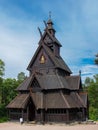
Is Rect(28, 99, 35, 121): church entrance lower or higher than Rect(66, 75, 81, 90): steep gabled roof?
lower

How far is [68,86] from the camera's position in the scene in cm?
4203

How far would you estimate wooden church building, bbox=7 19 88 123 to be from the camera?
3762cm

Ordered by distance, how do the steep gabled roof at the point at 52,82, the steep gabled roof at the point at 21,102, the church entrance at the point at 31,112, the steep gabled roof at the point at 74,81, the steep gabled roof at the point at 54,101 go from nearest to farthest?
the steep gabled roof at the point at 54,101, the steep gabled roof at the point at 21,102, the church entrance at the point at 31,112, the steep gabled roof at the point at 52,82, the steep gabled roof at the point at 74,81

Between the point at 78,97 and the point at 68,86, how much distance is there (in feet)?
7.69

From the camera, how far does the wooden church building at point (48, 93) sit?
37625 mm

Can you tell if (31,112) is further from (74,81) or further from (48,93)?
(74,81)

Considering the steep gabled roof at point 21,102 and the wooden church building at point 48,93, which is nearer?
the wooden church building at point 48,93

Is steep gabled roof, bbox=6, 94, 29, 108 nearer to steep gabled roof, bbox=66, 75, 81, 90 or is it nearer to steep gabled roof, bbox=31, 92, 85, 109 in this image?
steep gabled roof, bbox=31, 92, 85, 109

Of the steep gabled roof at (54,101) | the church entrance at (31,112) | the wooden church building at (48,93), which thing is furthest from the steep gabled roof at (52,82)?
the church entrance at (31,112)

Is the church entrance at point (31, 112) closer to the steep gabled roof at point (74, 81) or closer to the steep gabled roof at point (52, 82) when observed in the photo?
the steep gabled roof at point (52, 82)

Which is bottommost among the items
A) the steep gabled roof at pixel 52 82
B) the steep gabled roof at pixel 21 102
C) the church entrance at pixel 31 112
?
the church entrance at pixel 31 112

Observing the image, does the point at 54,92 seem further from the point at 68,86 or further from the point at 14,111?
the point at 14,111

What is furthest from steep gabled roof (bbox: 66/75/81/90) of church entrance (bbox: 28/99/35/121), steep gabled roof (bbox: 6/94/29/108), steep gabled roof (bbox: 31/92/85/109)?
steep gabled roof (bbox: 6/94/29/108)

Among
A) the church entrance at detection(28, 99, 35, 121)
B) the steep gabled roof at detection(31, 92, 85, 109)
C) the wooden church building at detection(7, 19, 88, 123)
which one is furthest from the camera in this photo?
the church entrance at detection(28, 99, 35, 121)
